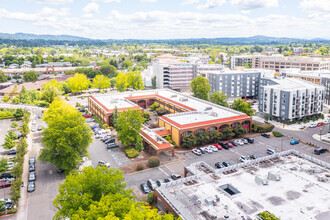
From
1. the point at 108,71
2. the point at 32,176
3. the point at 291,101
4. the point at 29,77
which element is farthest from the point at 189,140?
the point at 29,77

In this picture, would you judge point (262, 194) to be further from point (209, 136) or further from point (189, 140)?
point (209, 136)

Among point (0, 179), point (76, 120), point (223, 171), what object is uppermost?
point (76, 120)

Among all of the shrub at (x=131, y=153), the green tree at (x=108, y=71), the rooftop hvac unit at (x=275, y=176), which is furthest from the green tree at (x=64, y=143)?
the green tree at (x=108, y=71)

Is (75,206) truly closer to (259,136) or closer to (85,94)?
(259,136)

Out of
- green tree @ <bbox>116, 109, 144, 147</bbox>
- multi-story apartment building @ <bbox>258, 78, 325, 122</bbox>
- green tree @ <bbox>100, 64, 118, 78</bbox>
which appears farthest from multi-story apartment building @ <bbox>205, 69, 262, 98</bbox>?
green tree @ <bbox>100, 64, 118, 78</bbox>

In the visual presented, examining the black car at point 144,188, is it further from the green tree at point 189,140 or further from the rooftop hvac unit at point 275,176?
the rooftop hvac unit at point 275,176

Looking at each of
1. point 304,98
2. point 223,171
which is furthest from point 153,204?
point 304,98
